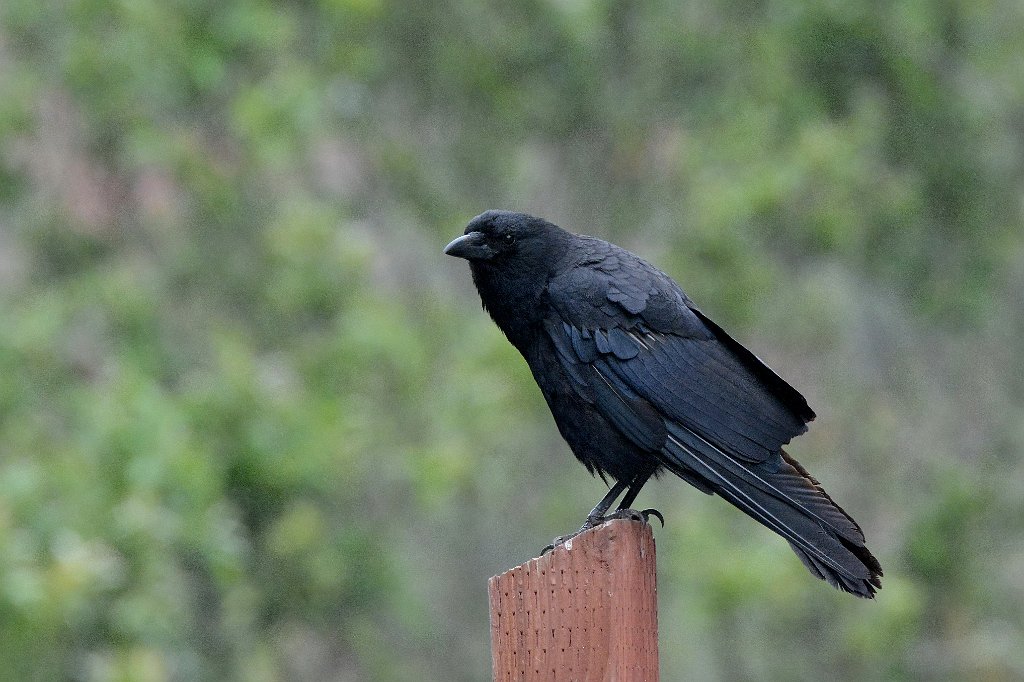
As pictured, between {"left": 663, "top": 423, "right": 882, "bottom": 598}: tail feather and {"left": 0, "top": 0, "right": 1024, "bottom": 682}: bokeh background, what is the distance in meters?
4.97

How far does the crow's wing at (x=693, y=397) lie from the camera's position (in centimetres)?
432

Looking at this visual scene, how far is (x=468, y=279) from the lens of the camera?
1314 cm

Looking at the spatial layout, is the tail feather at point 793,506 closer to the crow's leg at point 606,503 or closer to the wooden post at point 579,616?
the crow's leg at point 606,503

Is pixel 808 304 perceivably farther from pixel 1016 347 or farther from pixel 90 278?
pixel 90 278

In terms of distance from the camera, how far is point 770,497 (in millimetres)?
4418

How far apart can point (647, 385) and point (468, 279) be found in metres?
8.46

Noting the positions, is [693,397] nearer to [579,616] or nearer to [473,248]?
[473,248]

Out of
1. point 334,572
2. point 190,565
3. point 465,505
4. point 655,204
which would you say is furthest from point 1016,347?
point 190,565

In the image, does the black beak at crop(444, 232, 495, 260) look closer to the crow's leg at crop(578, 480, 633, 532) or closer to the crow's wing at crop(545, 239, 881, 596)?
the crow's wing at crop(545, 239, 881, 596)

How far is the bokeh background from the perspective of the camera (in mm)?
10805

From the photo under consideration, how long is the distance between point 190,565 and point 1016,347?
8187 mm

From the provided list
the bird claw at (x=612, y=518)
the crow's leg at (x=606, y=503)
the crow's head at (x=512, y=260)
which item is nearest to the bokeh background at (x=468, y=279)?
the crow's head at (x=512, y=260)

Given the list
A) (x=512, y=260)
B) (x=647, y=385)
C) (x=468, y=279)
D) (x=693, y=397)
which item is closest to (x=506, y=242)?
(x=512, y=260)

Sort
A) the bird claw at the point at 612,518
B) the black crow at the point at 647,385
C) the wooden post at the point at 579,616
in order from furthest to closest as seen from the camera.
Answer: the black crow at the point at 647,385
the bird claw at the point at 612,518
the wooden post at the point at 579,616
